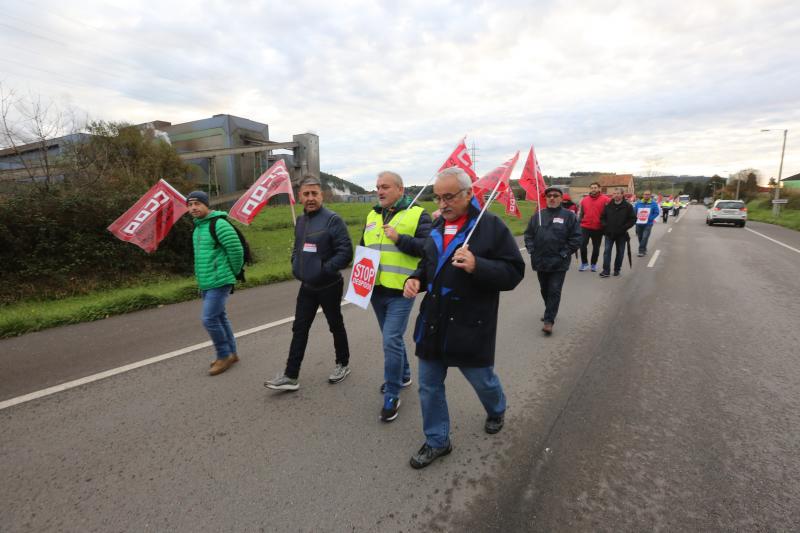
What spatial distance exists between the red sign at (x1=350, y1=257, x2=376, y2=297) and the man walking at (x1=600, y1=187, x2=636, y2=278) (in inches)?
285

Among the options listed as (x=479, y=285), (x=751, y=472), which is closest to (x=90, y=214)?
(x=479, y=285)

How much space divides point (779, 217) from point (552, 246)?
35489mm

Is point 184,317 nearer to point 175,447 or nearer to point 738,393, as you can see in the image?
point 175,447

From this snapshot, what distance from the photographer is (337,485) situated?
2455 mm

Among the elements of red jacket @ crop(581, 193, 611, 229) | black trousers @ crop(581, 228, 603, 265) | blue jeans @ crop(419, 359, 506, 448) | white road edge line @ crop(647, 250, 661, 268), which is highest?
red jacket @ crop(581, 193, 611, 229)

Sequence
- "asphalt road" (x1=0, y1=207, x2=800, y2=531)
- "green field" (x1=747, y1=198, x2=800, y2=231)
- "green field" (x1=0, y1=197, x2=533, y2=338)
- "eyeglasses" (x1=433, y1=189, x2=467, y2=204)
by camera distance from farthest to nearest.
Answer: "green field" (x1=747, y1=198, x2=800, y2=231), "green field" (x1=0, y1=197, x2=533, y2=338), "eyeglasses" (x1=433, y1=189, x2=467, y2=204), "asphalt road" (x1=0, y1=207, x2=800, y2=531)

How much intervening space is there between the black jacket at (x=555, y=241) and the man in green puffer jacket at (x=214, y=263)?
11.9 feet

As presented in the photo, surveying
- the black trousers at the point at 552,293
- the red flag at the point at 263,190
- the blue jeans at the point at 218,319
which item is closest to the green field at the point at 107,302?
the red flag at the point at 263,190

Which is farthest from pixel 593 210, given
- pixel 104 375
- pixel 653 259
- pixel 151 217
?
pixel 104 375

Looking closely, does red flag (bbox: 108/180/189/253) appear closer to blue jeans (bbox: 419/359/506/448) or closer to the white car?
blue jeans (bbox: 419/359/506/448)

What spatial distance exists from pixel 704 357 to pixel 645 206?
888cm

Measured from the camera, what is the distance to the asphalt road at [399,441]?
2.24 m

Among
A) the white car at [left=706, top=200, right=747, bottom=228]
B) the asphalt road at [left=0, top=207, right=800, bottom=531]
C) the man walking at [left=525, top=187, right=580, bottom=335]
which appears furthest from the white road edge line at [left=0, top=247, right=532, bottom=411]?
the white car at [left=706, top=200, right=747, bottom=228]

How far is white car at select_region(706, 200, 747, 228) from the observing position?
23.1 m
